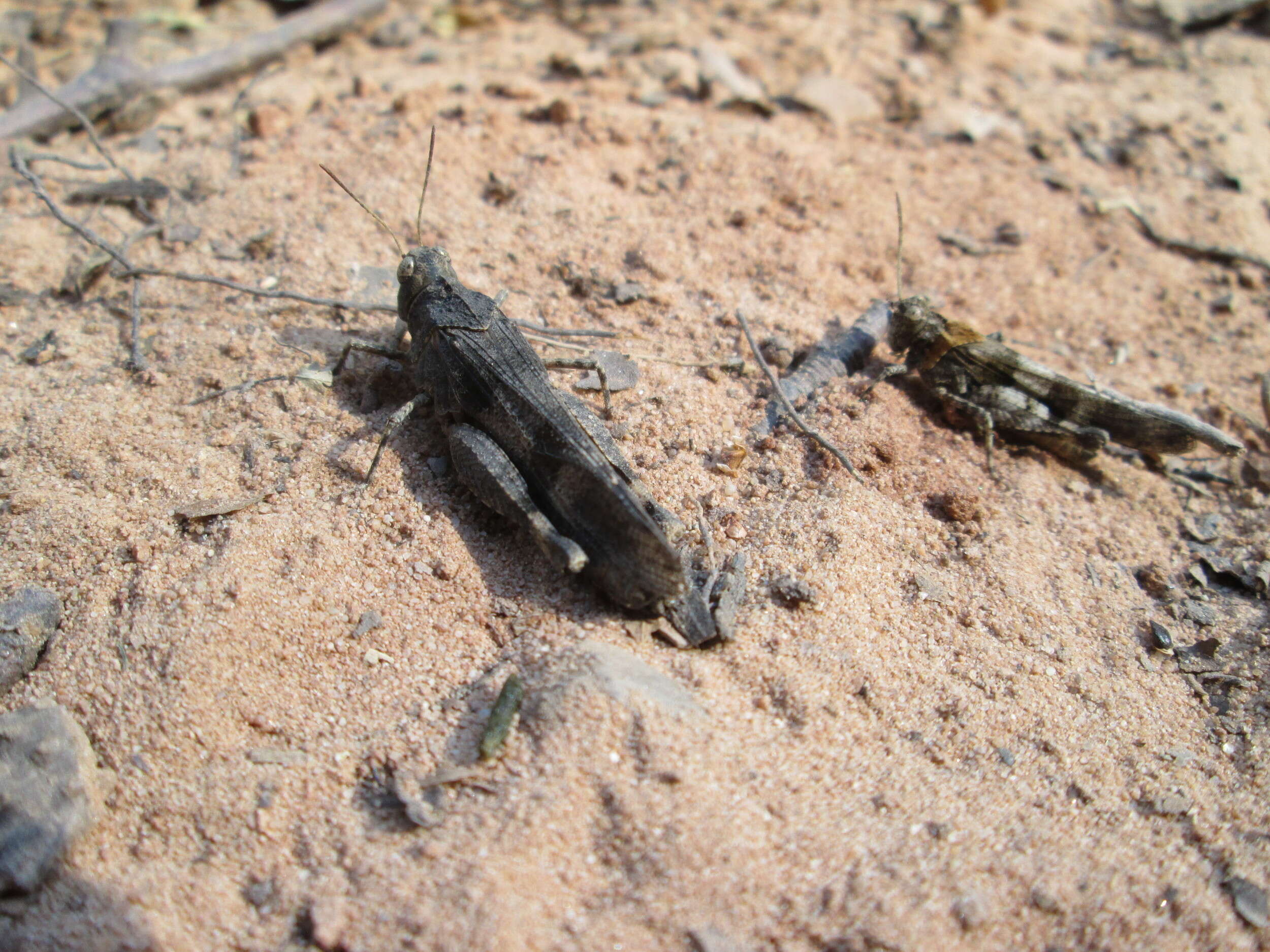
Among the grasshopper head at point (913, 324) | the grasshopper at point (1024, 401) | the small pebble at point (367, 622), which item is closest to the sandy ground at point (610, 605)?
the small pebble at point (367, 622)

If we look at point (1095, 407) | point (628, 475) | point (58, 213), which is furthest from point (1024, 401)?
point (58, 213)

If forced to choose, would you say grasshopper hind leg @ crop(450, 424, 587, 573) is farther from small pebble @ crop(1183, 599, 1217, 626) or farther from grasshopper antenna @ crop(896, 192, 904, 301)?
small pebble @ crop(1183, 599, 1217, 626)

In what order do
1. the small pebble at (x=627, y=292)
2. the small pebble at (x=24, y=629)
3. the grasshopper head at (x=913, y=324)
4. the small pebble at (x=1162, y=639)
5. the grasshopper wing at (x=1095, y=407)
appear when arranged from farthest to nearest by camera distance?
the small pebble at (x=627, y=292) → the grasshopper head at (x=913, y=324) → the grasshopper wing at (x=1095, y=407) → the small pebble at (x=1162, y=639) → the small pebble at (x=24, y=629)

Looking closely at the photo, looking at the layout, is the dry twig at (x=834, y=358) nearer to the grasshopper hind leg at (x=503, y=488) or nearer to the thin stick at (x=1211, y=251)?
the grasshopper hind leg at (x=503, y=488)

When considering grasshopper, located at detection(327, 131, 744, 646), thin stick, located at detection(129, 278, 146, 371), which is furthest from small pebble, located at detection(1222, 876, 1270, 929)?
thin stick, located at detection(129, 278, 146, 371)

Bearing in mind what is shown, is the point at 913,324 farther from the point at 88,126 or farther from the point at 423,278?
the point at 88,126

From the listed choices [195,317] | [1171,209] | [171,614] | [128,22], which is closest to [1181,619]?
[1171,209]
